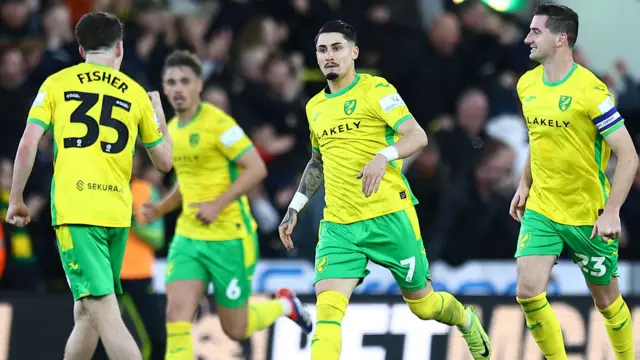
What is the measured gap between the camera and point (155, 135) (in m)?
8.34

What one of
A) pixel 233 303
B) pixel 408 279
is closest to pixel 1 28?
pixel 233 303

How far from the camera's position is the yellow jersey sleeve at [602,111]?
822 cm

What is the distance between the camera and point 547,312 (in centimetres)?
847

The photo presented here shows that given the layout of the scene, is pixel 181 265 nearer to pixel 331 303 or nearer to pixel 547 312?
pixel 331 303

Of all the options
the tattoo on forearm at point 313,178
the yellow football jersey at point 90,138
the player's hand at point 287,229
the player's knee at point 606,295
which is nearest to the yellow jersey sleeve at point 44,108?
the yellow football jersey at point 90,138

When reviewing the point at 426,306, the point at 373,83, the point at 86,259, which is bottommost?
the point at 426,306

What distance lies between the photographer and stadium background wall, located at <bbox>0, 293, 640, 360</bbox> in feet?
35.2

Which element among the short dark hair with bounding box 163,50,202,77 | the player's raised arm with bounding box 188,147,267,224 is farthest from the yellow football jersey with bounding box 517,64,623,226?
the short dark hair with bounding box 163,50,202,77

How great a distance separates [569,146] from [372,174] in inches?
60.5

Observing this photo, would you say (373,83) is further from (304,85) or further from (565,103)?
(304,85)

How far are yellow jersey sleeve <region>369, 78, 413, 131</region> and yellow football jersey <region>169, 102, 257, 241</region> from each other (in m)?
1.95

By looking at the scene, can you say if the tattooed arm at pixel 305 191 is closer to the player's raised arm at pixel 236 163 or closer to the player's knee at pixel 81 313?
the player's raised arm at pixel 236 163

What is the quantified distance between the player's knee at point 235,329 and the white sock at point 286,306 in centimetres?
54

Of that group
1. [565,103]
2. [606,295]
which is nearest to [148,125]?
[565,103]
